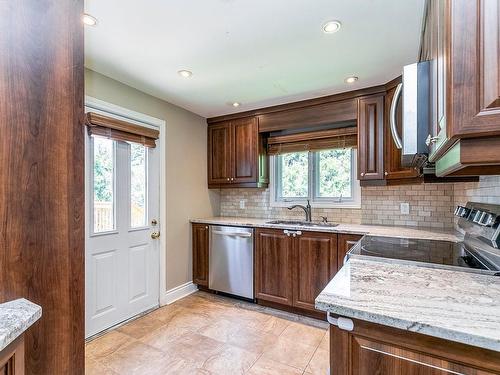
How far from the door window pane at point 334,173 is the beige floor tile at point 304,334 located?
1456 mm

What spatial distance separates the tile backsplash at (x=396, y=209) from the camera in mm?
2508

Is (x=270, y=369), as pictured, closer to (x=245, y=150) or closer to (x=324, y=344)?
(x=324, y=344)

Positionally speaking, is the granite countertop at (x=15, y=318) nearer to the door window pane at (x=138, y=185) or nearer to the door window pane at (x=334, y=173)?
the door window pane at (x=138, y=185)

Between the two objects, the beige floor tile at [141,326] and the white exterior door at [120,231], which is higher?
the white exterior door at [120,231]

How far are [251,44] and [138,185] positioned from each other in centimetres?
178

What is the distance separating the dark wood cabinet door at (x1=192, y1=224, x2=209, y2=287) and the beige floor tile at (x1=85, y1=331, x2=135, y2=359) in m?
1.09

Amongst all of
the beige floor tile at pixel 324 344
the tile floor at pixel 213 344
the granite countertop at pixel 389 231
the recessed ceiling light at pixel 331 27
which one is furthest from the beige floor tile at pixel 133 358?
the recessed ceiling light at pixel 331 27

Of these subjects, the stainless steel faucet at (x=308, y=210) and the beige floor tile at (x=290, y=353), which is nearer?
the beige floor tile at (x=290, y=353)

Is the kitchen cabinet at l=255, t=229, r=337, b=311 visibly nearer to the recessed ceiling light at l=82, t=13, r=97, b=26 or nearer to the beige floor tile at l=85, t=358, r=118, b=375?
the beige floor tile at l=85, t=358, r=118, b=375

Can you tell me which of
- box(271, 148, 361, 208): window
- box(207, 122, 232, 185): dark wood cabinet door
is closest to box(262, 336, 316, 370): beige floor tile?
box(271, 148, 361, 208): window

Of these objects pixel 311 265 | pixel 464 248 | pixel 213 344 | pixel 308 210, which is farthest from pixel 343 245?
pixel 213 344

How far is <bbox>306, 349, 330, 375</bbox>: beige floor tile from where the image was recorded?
1.85 metres

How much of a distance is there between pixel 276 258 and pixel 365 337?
1972 millimetres

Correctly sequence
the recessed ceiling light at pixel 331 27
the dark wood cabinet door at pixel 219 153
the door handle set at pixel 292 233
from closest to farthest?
the recessed ceiling light at pixel 331 27, the door handle set at pixel 292 233, the dark wood cabinet door at pixel 219 153
